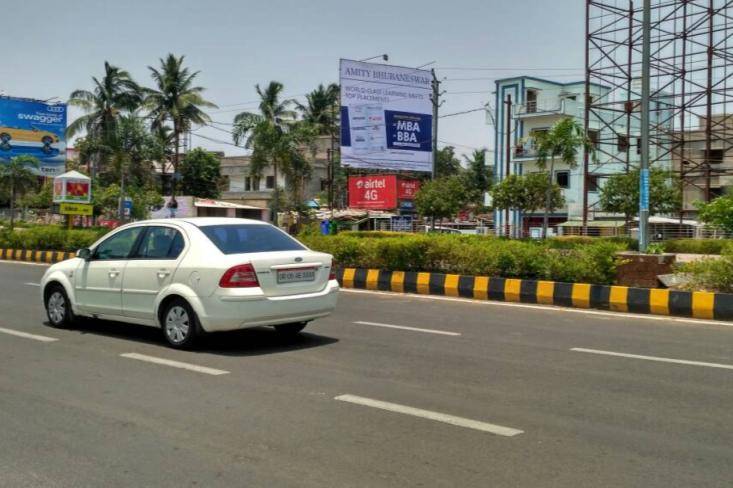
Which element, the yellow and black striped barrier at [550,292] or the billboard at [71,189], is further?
the billboard at [71,189]

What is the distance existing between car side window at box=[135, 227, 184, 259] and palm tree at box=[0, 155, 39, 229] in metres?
42.0

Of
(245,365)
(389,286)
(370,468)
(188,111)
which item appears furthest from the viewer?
(188,111)

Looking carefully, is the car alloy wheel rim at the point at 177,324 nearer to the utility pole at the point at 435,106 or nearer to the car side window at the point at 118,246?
the car side window at the point at 118,246

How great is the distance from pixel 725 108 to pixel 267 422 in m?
37.4

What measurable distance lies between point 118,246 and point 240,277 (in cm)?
218

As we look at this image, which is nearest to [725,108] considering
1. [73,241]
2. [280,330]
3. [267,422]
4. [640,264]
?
[640,264]

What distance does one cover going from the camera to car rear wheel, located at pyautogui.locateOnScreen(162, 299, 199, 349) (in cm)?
787

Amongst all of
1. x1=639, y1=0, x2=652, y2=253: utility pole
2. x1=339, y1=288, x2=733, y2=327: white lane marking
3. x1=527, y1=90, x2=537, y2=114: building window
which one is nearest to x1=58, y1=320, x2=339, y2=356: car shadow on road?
x1=339, y1=288, x2=733, y2=327: white lane marking

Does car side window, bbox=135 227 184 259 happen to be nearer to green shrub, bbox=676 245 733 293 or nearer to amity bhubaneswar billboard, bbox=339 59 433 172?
green shrub, bbox=676 245 733 293

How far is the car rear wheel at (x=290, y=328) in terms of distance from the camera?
893 cm

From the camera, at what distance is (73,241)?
26125mm

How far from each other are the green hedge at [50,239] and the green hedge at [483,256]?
39.1ft

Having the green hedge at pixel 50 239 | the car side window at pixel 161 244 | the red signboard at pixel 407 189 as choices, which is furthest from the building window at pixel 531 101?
the car side window at pixel 161 244

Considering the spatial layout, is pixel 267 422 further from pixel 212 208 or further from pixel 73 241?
pixel 212 208
